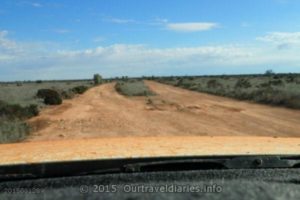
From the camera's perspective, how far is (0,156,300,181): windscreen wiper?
2.44m

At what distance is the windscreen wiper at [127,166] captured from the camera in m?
2.44

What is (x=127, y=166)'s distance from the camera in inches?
A: 97.0

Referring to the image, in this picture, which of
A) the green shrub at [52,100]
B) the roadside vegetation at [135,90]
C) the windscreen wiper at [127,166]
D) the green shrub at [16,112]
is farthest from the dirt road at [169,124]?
the roadside vegetation at [135,90]

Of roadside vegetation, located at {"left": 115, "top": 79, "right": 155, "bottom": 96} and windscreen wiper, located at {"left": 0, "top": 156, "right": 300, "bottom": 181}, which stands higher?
windscreen wiper, located at {"left": 0, "top": 156, "right": 300, "bottom": 181}

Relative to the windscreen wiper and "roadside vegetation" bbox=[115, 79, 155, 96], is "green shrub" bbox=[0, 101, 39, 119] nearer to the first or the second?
"roadside vegetation" bbox=[115, 79, 155, 96]

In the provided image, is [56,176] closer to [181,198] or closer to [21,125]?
[181,198]

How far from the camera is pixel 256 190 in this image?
6.89ft

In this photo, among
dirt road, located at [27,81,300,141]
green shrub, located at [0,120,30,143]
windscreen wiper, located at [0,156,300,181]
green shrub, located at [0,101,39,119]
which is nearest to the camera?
windscreen wiper, located at [0,156,300,181]

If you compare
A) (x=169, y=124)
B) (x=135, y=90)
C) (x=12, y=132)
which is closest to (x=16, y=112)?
(x=12, y=132)

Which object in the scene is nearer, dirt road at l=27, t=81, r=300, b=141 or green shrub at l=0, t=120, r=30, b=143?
green shrub at l=0, t=120, r=30, b=143

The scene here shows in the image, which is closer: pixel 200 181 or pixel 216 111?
pixel 200 181

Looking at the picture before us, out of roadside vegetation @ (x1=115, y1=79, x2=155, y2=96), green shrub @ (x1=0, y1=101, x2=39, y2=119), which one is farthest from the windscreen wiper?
roadside vegetation @ (x1=115, y1=79, x2=155, y2=96)

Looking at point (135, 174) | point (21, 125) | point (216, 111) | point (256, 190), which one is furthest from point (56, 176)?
point (216, 111)

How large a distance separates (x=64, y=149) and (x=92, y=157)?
1.36 ft
